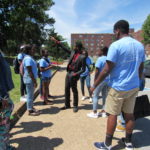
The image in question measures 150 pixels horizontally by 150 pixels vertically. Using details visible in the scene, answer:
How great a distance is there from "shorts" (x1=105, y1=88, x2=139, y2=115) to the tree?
2215 cm

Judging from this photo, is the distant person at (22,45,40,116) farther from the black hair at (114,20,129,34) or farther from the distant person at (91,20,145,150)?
the black hair at (114,20,129,34)

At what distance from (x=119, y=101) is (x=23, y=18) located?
23671mm

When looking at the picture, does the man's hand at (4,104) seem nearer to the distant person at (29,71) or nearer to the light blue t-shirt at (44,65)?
the distant person at (29,71)

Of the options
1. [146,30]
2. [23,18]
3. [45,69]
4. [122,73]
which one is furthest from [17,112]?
[146,30]

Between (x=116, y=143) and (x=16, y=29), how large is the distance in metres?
24.5

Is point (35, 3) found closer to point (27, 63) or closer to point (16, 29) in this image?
point (16, 29)

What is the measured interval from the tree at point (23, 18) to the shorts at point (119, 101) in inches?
872

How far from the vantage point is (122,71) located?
263cm

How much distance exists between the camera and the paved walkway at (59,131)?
3.08m

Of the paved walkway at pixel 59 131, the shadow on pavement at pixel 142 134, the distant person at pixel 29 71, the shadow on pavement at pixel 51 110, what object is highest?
the distant person at pixel 29 71

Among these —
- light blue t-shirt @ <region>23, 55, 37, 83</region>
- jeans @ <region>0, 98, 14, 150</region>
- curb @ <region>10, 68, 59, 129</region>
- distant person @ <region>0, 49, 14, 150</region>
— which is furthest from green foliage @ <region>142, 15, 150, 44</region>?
jeans @ <region>0, 98, 14, 150</region>

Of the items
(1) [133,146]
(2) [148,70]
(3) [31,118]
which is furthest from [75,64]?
(2) [148,70]

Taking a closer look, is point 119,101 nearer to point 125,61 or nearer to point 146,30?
point 125,61

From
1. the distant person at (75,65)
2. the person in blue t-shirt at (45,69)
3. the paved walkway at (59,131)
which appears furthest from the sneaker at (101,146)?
the person in blue t-shirt at (45,69)
